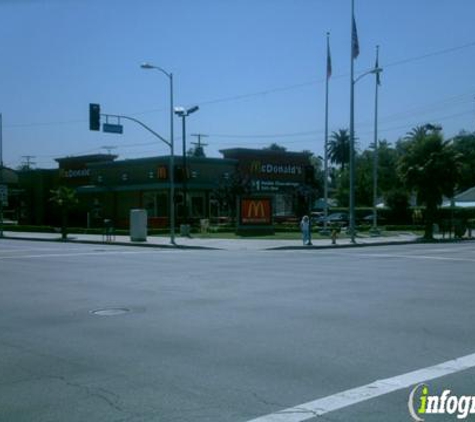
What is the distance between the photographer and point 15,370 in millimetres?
7457

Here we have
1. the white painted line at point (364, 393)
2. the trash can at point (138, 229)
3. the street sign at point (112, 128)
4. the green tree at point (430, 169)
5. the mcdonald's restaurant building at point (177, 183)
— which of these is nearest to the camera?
the white painted line at point (364, 393)

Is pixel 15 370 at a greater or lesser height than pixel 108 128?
lesser

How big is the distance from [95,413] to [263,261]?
1751 centimetres

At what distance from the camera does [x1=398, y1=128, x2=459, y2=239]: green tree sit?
42406 mm

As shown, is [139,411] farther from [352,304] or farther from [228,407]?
[352,304]

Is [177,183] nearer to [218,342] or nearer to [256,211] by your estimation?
[256,211]

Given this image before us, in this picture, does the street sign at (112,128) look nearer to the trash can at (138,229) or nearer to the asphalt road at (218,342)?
the trash can at (138,229)

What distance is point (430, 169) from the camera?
42.4 m

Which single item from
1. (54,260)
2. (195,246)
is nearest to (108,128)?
(195,246)

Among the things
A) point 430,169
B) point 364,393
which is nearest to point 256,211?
point 430,169

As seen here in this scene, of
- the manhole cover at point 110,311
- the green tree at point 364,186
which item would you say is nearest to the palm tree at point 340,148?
the green tree at point 364,186

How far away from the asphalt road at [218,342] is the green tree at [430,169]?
87.4ft

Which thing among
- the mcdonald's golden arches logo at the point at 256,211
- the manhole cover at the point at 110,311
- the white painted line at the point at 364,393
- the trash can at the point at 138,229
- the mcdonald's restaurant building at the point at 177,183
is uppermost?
the mcdonald's restaurant building at the point at 177,183

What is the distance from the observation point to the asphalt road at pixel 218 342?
6.14m
